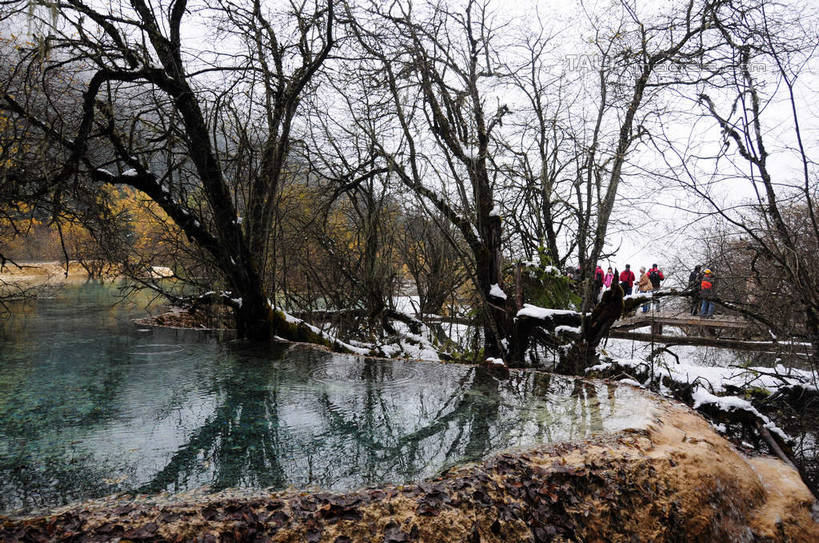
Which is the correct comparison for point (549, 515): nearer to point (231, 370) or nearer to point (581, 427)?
point (581, 427)

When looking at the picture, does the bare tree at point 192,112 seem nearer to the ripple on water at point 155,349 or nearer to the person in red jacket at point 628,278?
the ripple on water at point 155,349

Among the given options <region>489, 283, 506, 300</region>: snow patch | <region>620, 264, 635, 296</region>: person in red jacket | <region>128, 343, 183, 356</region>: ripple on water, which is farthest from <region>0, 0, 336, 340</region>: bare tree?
<region>620, 264, 635, 296</region>: person in red jacket

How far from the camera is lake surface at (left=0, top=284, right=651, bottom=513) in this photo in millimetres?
3051

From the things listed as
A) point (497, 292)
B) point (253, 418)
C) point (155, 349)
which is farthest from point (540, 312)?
point (155, 349)

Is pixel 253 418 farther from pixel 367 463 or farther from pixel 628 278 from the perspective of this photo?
pixel 628 278

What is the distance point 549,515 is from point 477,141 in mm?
6579

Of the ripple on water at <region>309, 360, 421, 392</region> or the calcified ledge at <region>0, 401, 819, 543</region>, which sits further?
the ripple on water at <region>309, 360, 421, 392</region>

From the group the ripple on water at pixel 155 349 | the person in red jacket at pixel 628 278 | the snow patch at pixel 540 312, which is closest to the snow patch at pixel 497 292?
the snow patch at pixel 540 312

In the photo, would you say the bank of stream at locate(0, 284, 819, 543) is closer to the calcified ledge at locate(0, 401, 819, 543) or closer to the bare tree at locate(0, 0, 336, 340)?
the calcified ledge at locate(0, 401, 819, 543)

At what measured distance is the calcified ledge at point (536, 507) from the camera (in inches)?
95.8

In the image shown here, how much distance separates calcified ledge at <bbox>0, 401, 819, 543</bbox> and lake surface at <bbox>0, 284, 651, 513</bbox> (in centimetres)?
25

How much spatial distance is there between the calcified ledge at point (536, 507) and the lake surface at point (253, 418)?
0.25 m

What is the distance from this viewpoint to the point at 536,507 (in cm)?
293

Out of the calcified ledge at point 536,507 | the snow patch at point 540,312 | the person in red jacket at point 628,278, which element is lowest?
the calcified ledge at point 536,507
